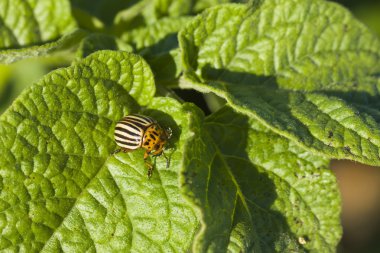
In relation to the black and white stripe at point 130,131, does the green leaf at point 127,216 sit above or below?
below

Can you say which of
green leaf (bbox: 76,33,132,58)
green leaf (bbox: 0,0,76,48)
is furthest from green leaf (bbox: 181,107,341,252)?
green leaf (bbox: 0,0,76,48)

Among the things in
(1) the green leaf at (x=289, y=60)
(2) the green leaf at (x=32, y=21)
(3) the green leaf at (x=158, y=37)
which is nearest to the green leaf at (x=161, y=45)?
(3) the green leaf at (x=158, y=37)

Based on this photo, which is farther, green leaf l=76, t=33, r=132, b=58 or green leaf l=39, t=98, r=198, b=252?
green leaf l=76, t=33, r=132, b=58

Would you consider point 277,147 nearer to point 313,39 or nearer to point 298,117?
point 298,117

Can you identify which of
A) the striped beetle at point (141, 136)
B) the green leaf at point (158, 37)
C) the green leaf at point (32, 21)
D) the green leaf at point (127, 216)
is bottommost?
the green leaf at point (127, 216)

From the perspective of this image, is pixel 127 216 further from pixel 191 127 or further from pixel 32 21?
pixel 32 21

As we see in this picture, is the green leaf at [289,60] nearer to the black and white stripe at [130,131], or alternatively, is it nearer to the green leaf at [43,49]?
the black and white stripe at [130,131]

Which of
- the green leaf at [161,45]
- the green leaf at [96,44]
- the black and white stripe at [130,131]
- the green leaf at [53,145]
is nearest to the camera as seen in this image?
the green leaf at [53,145]

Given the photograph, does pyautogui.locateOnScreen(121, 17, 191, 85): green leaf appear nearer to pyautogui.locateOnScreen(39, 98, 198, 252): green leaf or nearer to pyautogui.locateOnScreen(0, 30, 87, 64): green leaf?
pyautogui.locateOnScreen(0, 30, 87, 64): green leaf

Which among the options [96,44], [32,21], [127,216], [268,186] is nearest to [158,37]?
[96,44]
